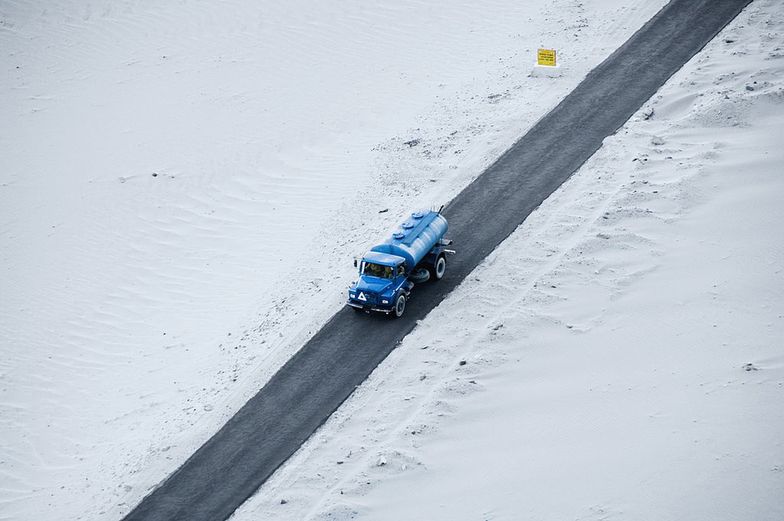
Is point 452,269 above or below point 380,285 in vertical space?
below

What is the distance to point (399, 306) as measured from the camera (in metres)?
23.4

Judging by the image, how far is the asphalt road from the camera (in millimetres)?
19688

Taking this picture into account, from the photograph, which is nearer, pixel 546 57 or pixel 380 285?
pixel 380 285

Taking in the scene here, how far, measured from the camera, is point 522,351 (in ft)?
70.1

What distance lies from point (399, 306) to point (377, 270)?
127 cm

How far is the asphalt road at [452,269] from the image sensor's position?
64.6 ft

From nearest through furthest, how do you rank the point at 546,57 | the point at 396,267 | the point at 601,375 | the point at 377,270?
the point at 601,375
the point at 396,267
the point at 377,270
the point at 546,57

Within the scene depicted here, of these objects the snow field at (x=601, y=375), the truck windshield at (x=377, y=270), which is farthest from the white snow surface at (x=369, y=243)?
the truck windshield at (x=377, y=270)

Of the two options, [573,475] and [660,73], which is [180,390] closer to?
[573,475]

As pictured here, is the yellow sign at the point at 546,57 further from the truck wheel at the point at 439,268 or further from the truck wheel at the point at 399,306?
the truck wheel at the point at 399,306

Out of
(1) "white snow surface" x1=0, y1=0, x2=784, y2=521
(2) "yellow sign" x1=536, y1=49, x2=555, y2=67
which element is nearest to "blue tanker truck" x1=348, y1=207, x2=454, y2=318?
(1) "white snow surface" x1=0, y1=0, x2=784, y2=521

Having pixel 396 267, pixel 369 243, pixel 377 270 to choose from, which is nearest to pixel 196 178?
pixel 369 243

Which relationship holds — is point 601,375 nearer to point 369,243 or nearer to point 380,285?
point 380,285

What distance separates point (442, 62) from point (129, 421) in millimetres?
23404
